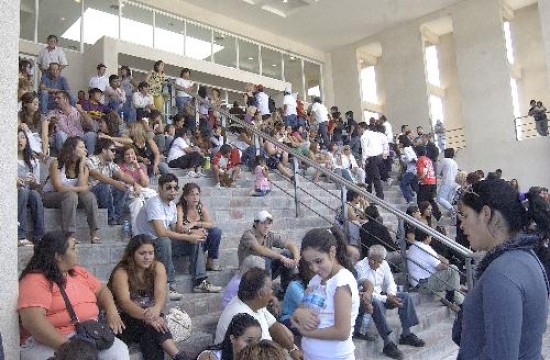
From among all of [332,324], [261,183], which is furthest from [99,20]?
[332,324]

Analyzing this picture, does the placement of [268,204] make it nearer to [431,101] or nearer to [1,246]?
[1,246]

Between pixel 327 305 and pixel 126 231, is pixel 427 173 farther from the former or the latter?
pixel 327 305

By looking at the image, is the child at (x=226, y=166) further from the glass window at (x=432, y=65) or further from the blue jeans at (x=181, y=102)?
the glass window at (x=432, y=65)

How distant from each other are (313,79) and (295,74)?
1100 millimetres

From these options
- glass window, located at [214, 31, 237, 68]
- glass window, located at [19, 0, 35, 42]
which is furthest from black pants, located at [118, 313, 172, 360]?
glass window, located at [214, 31, 237, 68]

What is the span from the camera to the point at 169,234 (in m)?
5.13

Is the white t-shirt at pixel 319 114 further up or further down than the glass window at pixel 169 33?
further down

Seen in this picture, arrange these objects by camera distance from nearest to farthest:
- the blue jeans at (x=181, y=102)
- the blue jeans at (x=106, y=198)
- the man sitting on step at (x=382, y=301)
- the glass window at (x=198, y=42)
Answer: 1. the man sitting on step at (x=382, y=301)
2. the blue jeans at (x=106, y=198)
3. the blue jeans at (x=181, y=102)
4. the glass window at (x=198, y=42)

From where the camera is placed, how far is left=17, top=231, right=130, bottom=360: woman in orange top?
314cm

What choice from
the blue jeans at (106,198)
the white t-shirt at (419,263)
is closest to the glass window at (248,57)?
the white t-shirt at (419,263)

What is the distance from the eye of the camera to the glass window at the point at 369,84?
21172 mm

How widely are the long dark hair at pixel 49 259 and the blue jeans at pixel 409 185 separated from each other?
9097 mm

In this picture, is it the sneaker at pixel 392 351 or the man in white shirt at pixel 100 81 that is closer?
the sneaker at pixel 392 351

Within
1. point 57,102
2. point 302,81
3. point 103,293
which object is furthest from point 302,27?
point 103,293
